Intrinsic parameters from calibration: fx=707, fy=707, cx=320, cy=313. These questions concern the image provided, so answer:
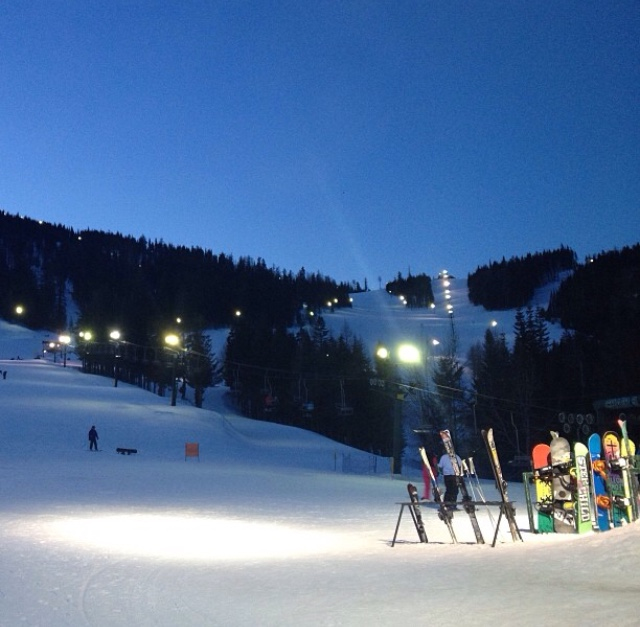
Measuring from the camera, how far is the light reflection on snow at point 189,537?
10508mm

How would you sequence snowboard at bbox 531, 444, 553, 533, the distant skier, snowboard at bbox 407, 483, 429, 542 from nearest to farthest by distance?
snowboard at bbox 407, 483, 429, 542 → snowboard at bbox 531, 444, 553, 533 → the distant skier

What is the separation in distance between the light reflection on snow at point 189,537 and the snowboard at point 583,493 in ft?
14.2

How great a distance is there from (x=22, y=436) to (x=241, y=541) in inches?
1125

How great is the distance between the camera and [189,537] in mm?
12086

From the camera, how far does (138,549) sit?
34.8 ft

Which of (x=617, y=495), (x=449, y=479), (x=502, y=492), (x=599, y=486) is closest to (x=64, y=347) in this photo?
(x=449, y=479)

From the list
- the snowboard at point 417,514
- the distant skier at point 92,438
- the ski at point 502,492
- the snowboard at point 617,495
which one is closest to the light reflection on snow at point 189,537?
the snowboard at point 417,514

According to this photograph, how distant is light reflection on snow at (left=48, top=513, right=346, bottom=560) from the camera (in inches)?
414

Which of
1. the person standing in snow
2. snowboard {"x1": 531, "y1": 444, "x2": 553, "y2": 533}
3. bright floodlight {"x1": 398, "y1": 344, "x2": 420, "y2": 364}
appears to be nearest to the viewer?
snowboard {"x1": 531, "y1": 444, "x2": 553, "y2": 533}

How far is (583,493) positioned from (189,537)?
23.1 ft

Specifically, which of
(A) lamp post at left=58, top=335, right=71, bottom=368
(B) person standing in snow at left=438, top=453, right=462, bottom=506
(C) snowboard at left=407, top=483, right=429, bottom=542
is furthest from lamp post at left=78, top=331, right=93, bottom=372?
Result: (C) snowboard at left=407, top=483, right=429, bottom=542

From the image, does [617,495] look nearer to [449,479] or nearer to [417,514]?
[449,479]

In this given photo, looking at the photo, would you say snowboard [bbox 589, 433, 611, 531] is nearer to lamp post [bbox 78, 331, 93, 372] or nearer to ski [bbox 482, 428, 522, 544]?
ski [bbox 482, 428, 522, 544]

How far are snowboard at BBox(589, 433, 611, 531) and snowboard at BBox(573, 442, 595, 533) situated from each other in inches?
4.6
